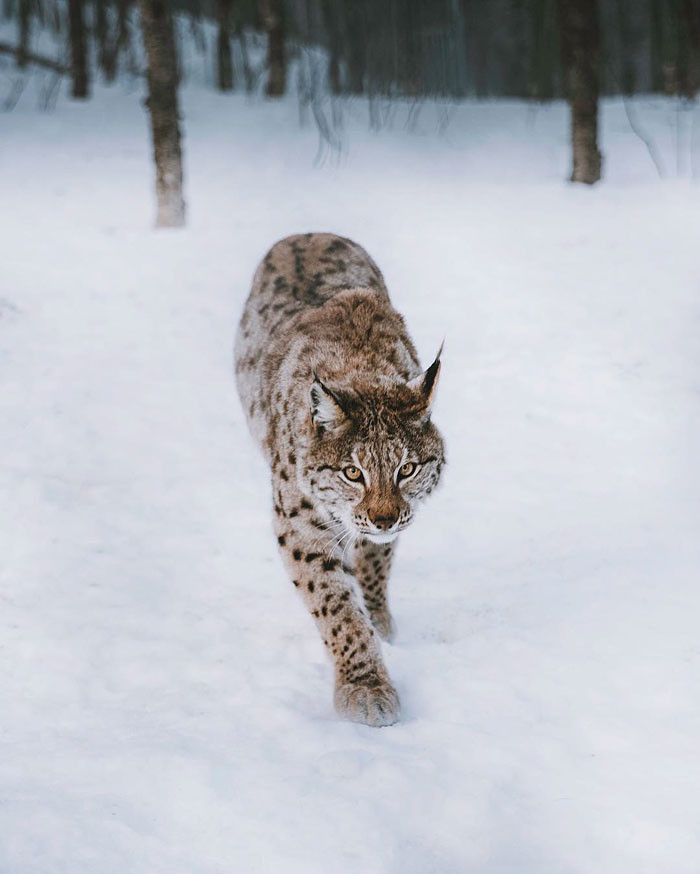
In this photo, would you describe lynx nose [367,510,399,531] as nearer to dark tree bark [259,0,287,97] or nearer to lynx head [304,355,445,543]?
lynx head [304,355,445,543]

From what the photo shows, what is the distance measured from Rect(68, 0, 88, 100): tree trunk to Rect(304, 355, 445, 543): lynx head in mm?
13154

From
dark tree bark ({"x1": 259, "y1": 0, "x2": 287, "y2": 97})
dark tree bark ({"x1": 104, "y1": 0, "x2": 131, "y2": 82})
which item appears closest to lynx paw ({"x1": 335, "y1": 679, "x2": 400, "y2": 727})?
dark tree bark ({"x1": 259, "y1": 0, "x2": 287, "y2": 97})

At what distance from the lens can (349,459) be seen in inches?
156

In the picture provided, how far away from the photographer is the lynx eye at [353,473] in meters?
3.96

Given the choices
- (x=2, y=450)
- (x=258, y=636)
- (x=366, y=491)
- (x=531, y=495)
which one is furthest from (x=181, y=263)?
(x=366, y=491)

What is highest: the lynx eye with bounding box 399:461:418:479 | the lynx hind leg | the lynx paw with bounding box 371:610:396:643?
the lynx eye with bounding box 399:461:418:479

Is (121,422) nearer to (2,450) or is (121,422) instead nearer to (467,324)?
(2,450)

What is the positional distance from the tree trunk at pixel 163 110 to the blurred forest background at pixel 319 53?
1 cm

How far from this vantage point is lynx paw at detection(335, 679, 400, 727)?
3980mm

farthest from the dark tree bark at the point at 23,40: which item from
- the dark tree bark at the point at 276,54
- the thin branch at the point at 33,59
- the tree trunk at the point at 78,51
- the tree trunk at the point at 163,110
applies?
the tree trunk at the point at 163,110

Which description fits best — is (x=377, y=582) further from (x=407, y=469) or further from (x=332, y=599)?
(x=407, y=469)

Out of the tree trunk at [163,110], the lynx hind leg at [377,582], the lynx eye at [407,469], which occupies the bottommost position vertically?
the lynx hind leg at [377,582]

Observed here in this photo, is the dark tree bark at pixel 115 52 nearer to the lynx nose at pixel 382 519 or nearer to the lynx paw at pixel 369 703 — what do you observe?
the lynx nose at pixel 382 519

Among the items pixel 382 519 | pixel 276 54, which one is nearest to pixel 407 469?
pixel 382 519
